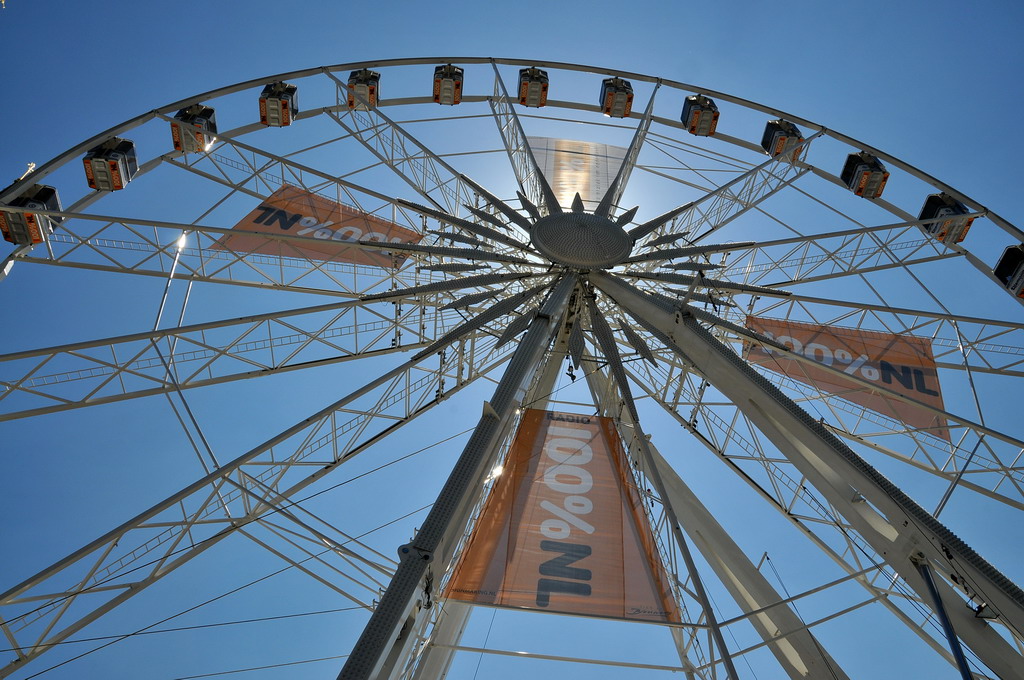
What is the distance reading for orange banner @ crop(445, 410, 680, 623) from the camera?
9.90m

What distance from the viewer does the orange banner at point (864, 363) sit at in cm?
1548

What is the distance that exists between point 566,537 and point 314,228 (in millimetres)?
10795

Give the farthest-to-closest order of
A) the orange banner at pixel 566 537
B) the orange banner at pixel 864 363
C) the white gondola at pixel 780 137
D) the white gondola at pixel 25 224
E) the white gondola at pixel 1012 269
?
1. the white gondola at pixel 780 137
2. the white gondola at pixel 1012 269
3. the orange banner at pixel 864 363
4. the white gondola at pixel 25 224
5. the orange banner at pixel 566 537

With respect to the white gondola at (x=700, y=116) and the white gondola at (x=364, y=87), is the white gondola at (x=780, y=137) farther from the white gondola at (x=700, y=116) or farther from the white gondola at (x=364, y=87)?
the white gondola at (x=364, y=87)

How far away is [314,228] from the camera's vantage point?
1728 cm

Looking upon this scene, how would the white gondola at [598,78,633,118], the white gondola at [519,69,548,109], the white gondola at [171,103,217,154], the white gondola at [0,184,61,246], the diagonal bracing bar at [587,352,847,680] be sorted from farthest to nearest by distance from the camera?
the white gondola at [598,78,633,118] < the white gondola at [519,69,548,109] < the white gondola at [171,103,217,154] < the white gondola at [0,184,61,246] < the diagonal bracing bar at [587,352,847,680]

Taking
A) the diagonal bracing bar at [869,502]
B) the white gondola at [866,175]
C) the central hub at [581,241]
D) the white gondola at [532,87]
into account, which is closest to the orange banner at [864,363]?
the central hub at [581,241]

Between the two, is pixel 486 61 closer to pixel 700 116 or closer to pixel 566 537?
pixel 700 116

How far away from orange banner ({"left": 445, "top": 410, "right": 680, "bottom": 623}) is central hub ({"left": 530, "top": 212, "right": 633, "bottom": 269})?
424 cm

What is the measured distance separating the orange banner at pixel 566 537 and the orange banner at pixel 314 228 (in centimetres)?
662

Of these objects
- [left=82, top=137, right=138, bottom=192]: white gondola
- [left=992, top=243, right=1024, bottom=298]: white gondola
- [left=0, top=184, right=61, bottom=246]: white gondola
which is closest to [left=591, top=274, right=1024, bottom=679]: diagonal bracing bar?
[left=992, top=243, right=1024, bottom=298]: white gondola

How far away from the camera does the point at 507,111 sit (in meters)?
20.8

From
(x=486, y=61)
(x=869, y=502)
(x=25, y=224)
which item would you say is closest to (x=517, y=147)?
(x=486, y=61)

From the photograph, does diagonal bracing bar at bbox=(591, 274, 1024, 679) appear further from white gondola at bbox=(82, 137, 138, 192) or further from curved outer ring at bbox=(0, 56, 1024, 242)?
white gondola at bbox=(82, 137, 138, 192)
